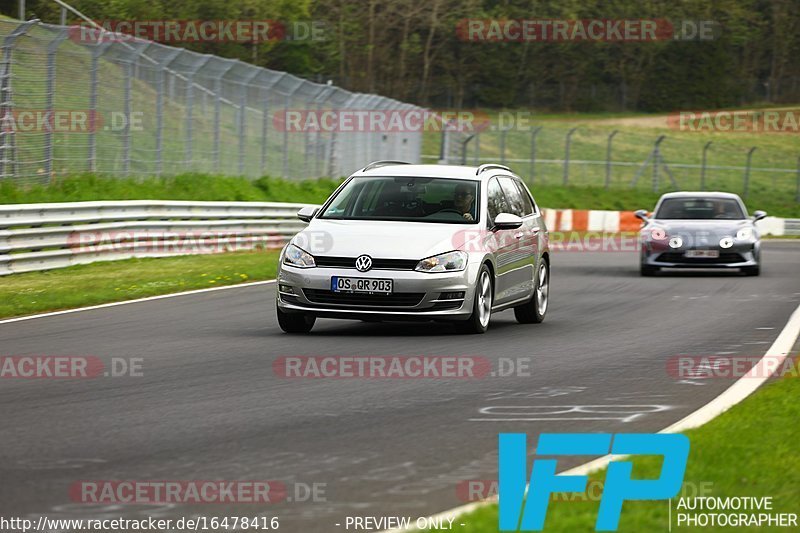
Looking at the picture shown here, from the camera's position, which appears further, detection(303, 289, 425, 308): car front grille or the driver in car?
the driver in car

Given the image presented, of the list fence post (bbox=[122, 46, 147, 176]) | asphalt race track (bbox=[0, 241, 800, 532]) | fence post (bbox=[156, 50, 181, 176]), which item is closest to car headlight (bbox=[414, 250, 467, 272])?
asphalt race track (bbox=[0, 241, 800, 532])

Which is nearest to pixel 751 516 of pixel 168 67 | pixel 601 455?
Answer: pixel 601 455

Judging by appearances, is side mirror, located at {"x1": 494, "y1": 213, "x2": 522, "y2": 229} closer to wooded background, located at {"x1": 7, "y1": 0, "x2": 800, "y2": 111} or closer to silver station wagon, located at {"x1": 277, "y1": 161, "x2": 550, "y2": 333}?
silver station wagon, located at {"x1": 277, "y1": 161, "x2": 550, "y2": 333}

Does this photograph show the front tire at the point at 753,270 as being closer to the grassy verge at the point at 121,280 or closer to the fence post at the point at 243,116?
the grassy verge at the point at 121,280

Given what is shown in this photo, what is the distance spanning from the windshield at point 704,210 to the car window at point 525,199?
30.4ft

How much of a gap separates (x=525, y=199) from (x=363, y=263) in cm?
344

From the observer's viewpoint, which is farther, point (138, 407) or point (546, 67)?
point (546, 67)

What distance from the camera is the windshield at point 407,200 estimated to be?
45.2 feet

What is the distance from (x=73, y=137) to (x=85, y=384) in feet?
52.2

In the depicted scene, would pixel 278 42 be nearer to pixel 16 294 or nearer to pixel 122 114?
pixel 122 114

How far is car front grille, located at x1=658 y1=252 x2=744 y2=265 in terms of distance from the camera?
23516mm

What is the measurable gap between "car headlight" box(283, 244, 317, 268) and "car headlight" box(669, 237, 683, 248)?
462 inches

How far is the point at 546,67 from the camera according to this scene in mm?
118062

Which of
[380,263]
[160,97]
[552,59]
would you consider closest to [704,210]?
[160,97]
